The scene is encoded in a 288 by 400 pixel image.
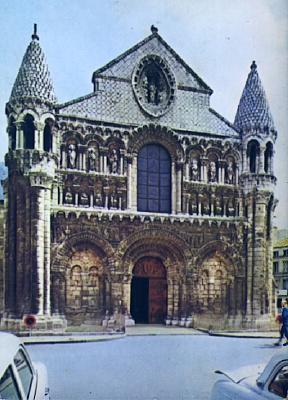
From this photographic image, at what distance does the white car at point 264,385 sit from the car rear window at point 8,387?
2.30m

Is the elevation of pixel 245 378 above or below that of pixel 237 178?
below

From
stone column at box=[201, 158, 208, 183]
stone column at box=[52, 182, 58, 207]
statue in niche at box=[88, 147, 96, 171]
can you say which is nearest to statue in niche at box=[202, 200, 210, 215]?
stone column at box=[201, 158, 208, 183]

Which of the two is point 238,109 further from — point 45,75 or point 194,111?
point 45,75

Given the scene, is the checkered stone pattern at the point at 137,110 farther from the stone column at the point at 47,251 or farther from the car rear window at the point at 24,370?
the car rear window at the point at 24,370

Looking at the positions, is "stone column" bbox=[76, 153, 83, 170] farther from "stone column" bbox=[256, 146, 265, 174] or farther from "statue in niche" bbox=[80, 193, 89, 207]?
"stone column" bbox=[256, 146, 265, 174]

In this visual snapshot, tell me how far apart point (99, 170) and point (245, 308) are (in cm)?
807

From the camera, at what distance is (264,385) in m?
5.06

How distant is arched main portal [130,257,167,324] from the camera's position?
63.8 ft

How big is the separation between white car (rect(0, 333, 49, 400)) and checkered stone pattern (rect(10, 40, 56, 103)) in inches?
548

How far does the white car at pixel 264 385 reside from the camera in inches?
195

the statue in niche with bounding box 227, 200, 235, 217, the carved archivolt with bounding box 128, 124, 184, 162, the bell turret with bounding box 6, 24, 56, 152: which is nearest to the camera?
the bell turret with bounding box 6, 24, 56, 152

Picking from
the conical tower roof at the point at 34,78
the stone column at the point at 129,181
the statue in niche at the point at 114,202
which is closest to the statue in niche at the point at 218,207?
the stone column at the point at 129,181

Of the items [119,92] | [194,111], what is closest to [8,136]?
[119,92]

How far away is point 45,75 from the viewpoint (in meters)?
18.3
